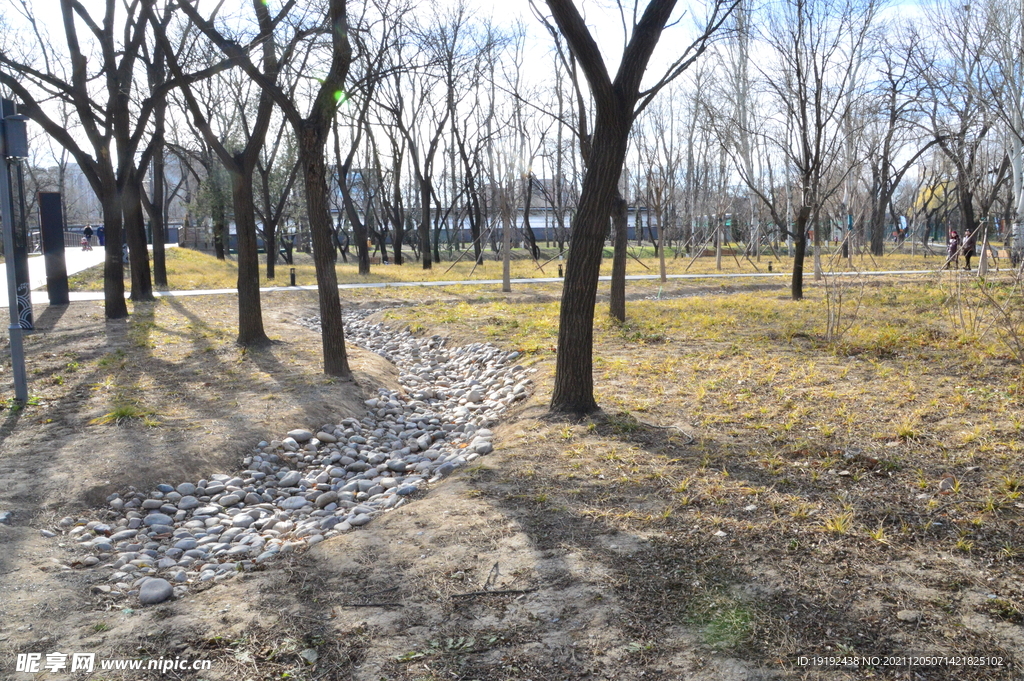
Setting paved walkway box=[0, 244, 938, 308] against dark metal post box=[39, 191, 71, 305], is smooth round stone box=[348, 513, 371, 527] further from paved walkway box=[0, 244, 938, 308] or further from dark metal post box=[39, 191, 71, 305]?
paved walkway box=[0, 244, 938, 308]

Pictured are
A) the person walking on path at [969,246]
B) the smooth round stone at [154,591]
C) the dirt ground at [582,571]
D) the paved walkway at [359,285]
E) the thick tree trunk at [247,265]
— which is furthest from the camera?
the paved walkway at [359,285]

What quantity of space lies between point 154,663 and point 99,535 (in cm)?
197

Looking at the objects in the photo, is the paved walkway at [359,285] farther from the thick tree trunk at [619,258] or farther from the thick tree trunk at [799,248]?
the thick tree trunk at [619,258]

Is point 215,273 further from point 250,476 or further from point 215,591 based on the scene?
point 215,591

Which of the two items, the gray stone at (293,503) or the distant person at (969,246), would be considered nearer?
the gray stone at (293,503)

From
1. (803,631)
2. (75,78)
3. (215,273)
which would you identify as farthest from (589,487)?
(215,273)

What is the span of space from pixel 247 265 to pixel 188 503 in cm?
535

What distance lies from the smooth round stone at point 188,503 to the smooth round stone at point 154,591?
1.40m

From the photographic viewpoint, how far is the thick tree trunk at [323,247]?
7770mm

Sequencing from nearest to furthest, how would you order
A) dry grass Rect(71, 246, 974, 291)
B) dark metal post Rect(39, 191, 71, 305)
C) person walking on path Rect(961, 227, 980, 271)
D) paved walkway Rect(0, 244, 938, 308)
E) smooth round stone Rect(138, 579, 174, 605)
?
1. smooth round stone Rect(138, 579, 174, 605)
2. person walking on path Rect(961, 227, 980, 271)
3. dark metal post Rect(39, 191, 71, 305)
4. paved walkway Rect(0, 244, 938, 308)
5. dry grass Rect(71, 246, 974, 291)

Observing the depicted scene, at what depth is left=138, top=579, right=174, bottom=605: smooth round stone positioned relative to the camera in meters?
3.61

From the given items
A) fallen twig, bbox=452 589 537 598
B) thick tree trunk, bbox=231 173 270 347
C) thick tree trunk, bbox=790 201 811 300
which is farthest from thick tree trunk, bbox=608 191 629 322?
fallen twig, bbox=452 589 537 598

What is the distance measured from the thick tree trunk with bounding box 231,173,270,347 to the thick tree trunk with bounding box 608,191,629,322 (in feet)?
16.8

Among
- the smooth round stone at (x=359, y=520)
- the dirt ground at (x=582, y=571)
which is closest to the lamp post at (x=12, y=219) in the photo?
the dirt ground at (x=582, y=571)
